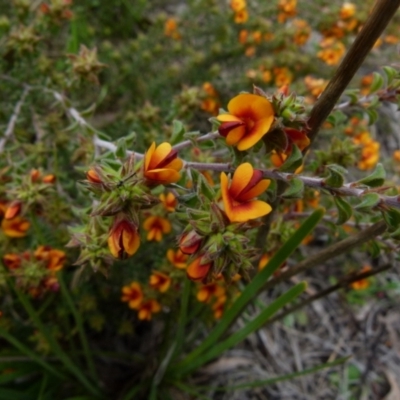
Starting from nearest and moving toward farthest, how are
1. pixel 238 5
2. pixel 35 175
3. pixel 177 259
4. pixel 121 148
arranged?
pixel 121 148 → pixel 35 175 → pixel 177 259 → pixel 238 5

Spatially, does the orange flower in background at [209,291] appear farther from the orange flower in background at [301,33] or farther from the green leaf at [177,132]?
the orange flower in background at [301,33]

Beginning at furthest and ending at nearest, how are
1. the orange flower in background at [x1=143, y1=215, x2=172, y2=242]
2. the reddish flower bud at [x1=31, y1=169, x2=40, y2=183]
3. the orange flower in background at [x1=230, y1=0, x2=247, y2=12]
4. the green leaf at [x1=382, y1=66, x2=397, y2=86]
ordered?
the orange flower in background at [x1=230, y1=0, x2=247, y2=12], the orange flower in background at [x1=143, y1=215, x2=172, y2=242], the reddish flower bud at [x1=31, y1=169, x2=40, y2=183], the green leaf at [x1=382, y1=66, x2=397, y2=86]

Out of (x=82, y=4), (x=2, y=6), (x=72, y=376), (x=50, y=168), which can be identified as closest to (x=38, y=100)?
(x=50, y=168)

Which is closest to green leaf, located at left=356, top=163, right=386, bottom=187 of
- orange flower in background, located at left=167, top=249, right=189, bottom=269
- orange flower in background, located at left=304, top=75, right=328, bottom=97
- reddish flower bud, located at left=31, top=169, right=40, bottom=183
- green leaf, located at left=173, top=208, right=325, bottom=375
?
green leaf, located at left=173, top=208, right=325, bottom=375

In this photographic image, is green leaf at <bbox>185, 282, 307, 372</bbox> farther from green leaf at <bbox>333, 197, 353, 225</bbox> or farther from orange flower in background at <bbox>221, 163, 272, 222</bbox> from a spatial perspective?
orange flower in background at <bbox>221, 163, 272, 222</bbox>

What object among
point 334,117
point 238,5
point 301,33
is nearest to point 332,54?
point 301,33

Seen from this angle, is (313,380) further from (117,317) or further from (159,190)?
(159,190)

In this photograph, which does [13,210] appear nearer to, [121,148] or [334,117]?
[121,148]
